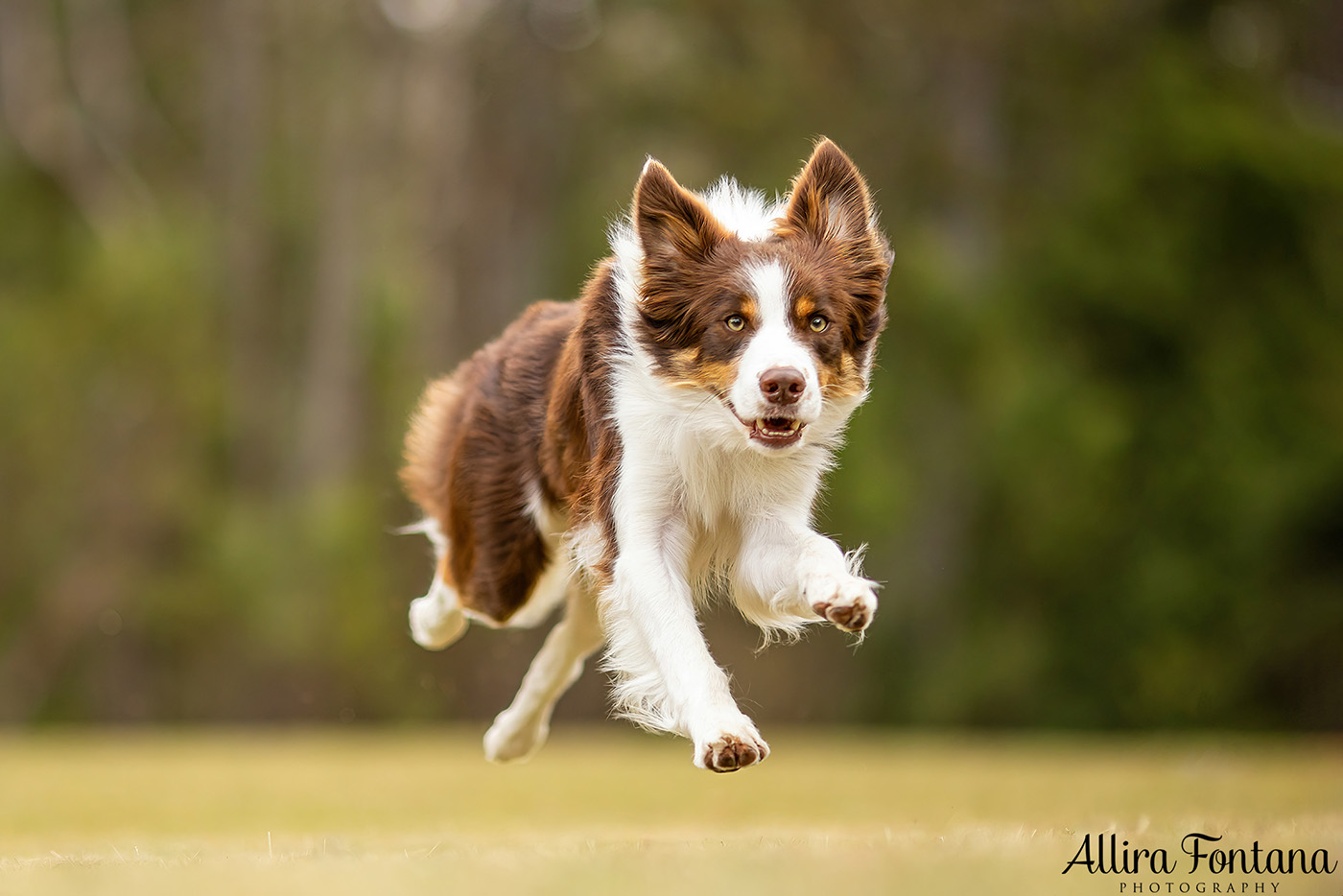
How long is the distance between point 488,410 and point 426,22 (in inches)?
673

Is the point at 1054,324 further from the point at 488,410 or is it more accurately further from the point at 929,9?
the point at 488,410

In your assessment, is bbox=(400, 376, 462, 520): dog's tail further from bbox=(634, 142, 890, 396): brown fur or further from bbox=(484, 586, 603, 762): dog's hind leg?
bbox=(634, 142, 890, 396): brown fur

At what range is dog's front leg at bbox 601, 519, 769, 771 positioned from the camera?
524 centimetres

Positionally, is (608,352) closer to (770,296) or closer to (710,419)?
(710,419)

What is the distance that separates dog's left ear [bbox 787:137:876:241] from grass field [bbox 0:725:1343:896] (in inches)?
85.4

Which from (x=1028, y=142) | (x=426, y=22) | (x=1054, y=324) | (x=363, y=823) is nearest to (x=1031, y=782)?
(x=363, y=823)

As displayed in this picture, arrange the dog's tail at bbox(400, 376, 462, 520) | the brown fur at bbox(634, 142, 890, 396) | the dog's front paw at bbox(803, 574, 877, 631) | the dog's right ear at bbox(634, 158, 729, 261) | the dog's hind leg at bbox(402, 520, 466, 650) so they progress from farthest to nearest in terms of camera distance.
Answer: the dog's tail at bbox(400, 376, 462, 520), the dog's hind leg at bbox(402, 520, 466, 650), the dog's right ear at bbox(634, 158, 729, 261), the brown fur at bbox(634, 142, 890, 396), the dog's front paw at bbox(803, 574, 877, 631)

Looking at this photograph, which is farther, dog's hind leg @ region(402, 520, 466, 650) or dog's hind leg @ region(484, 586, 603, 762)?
dog's hind leg @ region(402, 520, 466, 650)

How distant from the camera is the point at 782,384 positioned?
17.6 feet

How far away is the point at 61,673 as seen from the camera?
2375 centimetres

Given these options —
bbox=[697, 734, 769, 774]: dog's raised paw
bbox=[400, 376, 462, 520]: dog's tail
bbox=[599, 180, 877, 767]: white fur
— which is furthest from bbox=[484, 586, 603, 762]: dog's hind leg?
bbox=[697, 734, 769, 774]: dog's raised paw

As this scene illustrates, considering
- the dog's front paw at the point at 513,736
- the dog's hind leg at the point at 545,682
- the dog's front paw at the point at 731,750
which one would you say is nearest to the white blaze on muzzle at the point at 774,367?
the dog's front paw at the point at 731,750

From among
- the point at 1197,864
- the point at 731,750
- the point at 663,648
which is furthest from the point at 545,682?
the point at 1197,864

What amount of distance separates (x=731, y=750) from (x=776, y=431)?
109 centimetres
